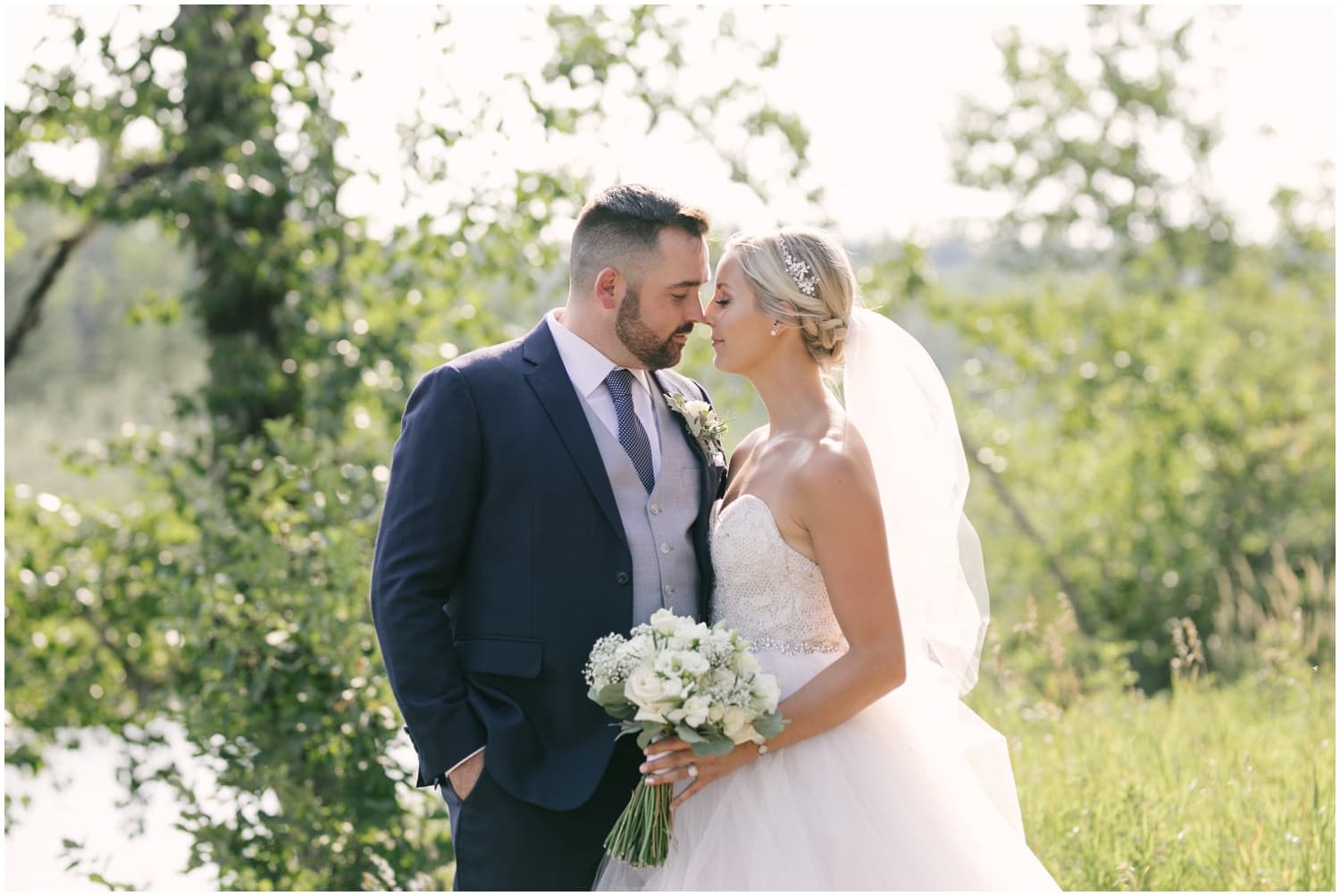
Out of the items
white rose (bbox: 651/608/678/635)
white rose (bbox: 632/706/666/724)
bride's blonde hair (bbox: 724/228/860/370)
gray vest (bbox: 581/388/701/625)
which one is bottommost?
white rose (bbox: 632/706/666/724)

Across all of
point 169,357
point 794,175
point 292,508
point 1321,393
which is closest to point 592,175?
point 794,175

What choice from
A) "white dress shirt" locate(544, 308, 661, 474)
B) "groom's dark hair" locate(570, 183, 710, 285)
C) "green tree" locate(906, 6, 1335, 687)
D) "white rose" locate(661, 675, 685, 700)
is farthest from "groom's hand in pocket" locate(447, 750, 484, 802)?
"green tree" locate(906, 6, 1335, 687)

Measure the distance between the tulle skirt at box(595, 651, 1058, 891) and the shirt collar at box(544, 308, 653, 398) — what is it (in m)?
0.83

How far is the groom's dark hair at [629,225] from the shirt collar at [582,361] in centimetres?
17

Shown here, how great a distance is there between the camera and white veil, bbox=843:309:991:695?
142 inches

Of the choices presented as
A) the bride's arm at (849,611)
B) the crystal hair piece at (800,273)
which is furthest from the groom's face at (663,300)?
the bride's arm at (849,611)

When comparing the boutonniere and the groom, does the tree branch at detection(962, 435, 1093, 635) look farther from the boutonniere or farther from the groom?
the groom

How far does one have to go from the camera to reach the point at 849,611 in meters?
3.15

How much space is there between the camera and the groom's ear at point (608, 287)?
138 inches

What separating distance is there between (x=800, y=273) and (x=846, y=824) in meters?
1.38

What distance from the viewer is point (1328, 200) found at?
14195 millimetres

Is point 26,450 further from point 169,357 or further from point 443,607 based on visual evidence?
point 443,607

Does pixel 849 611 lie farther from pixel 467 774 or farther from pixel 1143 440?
pixel 1143 440

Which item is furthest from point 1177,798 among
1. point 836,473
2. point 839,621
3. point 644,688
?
point 644,688
